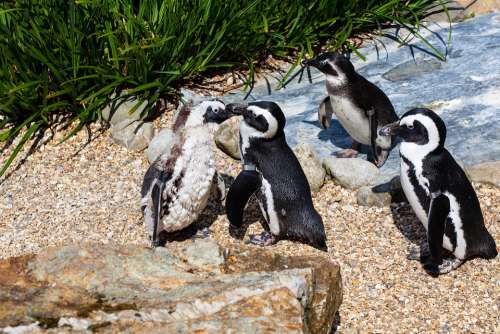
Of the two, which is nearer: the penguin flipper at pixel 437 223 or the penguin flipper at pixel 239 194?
the penguin flipper at pixel 437 223

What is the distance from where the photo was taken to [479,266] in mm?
4473

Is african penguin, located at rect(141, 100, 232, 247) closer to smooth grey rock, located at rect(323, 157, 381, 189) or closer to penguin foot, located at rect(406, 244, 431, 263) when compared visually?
smooth grey rock, located at rect(323, 157, 381, 189)

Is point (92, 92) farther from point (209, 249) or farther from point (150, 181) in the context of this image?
point (209, 249)

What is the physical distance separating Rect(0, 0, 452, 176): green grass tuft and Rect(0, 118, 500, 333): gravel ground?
279 mm

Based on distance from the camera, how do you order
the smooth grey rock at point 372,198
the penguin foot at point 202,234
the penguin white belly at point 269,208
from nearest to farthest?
the penguin white belly at point 269,208 → the penguin foot at point 202,234 → the smooth grey rock at point 372,198

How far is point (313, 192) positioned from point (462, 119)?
1160mm

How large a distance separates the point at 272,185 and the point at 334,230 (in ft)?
1.65

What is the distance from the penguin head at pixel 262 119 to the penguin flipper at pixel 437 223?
0.92 metres

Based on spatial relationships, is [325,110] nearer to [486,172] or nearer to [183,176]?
[486,172]

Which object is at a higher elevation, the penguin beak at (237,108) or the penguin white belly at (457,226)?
the penguin beak at (237,108)

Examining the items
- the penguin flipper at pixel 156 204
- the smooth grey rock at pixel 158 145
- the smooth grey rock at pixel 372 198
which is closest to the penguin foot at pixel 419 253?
the smooth grey rock at pixel 372 198

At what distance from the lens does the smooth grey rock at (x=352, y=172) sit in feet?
17.0

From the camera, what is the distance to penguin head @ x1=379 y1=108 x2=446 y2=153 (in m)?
4.41

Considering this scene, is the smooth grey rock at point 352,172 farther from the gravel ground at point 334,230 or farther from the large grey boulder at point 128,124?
the large grey boulder at point 128,124
